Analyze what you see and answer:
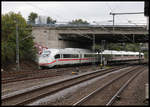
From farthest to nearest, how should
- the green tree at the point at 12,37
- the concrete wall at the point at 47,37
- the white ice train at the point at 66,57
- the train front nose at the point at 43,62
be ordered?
the concrete wall at the point at 47,37, the green tree at the point at 12,37, the white ice train at the point at 66,57, the train front nose at the point at 43,62

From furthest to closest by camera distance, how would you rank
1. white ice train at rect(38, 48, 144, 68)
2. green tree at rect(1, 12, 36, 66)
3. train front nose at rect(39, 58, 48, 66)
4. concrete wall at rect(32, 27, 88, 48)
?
concrete wall at rect(32, 27, 88, 48)
green tree at rect(1, 12, 36, 66)
white ice train at rect(38, 48, 144, 68)
train front nose at rect(39, 58, 48, 66)

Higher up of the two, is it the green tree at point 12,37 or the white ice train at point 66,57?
the green tree at point 12,37

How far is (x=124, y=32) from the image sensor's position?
43562mm

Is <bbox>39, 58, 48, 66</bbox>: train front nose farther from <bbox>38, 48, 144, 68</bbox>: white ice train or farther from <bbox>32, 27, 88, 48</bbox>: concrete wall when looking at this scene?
<bbox>32, 27, 88, 48</bbox>: concrete wall

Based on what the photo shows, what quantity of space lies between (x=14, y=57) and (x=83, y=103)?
28146 millimetres

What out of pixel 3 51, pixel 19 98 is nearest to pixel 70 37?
pixel 3 51

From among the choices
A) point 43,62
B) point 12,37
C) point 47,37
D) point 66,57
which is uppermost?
point 47,37

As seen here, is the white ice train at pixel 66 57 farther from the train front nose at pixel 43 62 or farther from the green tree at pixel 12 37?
the green tree at pixel 12 37

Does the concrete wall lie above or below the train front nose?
above

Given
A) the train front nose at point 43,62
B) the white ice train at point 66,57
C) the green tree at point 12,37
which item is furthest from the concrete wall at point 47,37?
the train front nose at point 43,62

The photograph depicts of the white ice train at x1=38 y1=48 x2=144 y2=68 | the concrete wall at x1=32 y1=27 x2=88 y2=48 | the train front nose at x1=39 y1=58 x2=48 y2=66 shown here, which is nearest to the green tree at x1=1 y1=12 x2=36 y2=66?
the concrete wall at x1=32 y1=27 x2=88 y2=48

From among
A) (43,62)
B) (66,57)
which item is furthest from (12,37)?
(66,57)

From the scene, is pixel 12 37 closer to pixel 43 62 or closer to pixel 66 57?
pixel 43 62

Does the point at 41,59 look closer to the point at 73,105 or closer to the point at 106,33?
the point at 106,33
